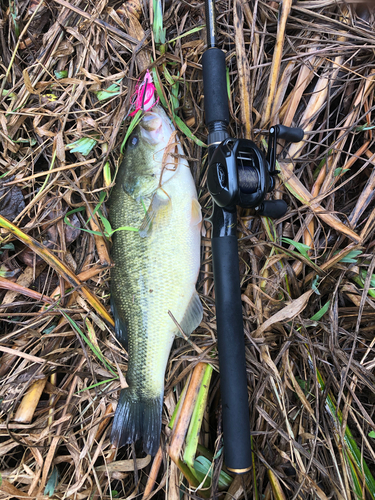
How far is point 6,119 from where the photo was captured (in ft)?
6.81

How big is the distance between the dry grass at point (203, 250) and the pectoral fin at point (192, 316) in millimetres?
74

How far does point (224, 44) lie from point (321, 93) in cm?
67

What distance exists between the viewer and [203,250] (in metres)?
2.00

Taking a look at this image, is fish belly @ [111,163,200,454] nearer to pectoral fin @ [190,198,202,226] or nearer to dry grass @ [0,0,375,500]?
pectoral fin @ [190,198,202,226]

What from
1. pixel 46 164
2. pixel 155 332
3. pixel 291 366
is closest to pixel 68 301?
pixel 155 332

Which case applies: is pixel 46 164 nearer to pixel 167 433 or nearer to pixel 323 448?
pixel 167 433

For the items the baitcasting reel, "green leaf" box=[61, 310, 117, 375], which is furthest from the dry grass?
the baitcasting reel

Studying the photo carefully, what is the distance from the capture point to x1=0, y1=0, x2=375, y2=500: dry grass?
1771 mm

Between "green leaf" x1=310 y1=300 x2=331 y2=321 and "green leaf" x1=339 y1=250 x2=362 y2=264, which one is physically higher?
"green leaf" x1=339 y1=250 x2=362 y2=264

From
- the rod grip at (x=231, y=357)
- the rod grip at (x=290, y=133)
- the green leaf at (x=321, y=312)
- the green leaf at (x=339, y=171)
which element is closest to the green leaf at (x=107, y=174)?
the rod grip at (x=231, y=357)

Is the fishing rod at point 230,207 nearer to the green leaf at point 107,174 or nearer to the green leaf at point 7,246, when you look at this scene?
the green leaf at point 107,174

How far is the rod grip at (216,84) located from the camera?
1.72 metres

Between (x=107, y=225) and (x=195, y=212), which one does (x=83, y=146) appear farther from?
(x=195, y=212)

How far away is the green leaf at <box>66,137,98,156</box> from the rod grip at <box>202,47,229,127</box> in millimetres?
798
